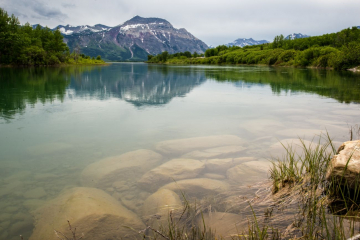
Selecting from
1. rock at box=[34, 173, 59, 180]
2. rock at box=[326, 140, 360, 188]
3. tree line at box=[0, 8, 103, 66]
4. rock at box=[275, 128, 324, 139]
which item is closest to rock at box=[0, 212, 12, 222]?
rock at box=[34, 173, 59, 180]

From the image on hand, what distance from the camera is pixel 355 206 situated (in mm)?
4566

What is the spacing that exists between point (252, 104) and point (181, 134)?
8142mm

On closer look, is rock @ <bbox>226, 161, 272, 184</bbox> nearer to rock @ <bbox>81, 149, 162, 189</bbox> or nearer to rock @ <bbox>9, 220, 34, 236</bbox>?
rock @ <bbox>81, 149, 162, 189</bbox>

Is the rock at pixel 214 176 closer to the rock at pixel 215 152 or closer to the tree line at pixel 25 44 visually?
the rock at pixel 215 152

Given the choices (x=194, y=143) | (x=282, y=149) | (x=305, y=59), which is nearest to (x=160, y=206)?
(x=194, y=143)

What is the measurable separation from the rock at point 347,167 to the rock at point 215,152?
3.00m

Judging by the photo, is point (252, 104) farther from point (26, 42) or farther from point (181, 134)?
point (26, 42)

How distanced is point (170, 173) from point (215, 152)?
192 centimetres

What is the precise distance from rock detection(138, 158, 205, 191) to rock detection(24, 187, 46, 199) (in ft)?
6.55

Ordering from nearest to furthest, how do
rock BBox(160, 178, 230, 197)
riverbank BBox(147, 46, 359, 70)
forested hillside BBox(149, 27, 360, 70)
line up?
1. rock BBox(160, 178, 230, 197)
2. forested hillside BBox(149, 27, 360, 70)
3. riverbank BBox(147, 46, 359, 70)

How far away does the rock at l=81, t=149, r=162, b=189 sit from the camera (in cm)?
612

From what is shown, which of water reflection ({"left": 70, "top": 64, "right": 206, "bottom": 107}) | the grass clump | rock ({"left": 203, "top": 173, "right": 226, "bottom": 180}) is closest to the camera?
the grass clump

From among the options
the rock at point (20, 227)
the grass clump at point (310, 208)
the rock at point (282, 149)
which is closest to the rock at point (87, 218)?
the rock at point (20, 227)

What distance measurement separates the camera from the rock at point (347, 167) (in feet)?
15.0
